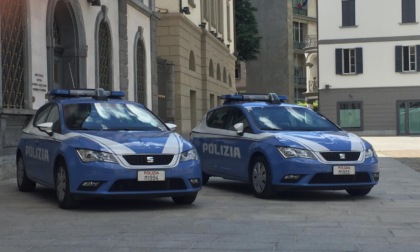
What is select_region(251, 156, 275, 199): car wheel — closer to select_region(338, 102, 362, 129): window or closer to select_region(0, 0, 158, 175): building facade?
select_region(0, 0, 158, 175): building facade

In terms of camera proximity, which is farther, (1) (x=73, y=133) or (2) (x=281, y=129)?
(2) (x=281, y=129)

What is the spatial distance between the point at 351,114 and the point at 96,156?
128ft

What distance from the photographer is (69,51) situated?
17156 millimetres

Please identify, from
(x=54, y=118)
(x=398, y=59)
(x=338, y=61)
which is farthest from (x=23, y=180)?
(x=398, y=59)

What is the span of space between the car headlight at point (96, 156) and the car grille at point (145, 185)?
1.00 feet

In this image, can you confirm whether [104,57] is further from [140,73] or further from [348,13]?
[348,13]

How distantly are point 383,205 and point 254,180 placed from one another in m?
2.06

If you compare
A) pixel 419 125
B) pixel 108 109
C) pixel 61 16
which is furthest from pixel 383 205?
pixel 419 125

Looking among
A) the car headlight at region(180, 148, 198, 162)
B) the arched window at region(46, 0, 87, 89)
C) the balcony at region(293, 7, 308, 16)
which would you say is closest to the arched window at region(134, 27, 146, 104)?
the arched window at region(46, 0, 87, 89)

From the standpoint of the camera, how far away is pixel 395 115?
44812 millimetres

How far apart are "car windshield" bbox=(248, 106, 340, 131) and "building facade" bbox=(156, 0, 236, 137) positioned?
15755mm

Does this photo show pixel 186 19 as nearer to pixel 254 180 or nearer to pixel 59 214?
pixel 254 180

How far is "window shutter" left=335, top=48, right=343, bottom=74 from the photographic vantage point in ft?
149

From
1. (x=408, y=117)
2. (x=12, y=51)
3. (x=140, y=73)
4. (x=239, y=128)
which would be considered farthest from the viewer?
(x=408, y=117)
